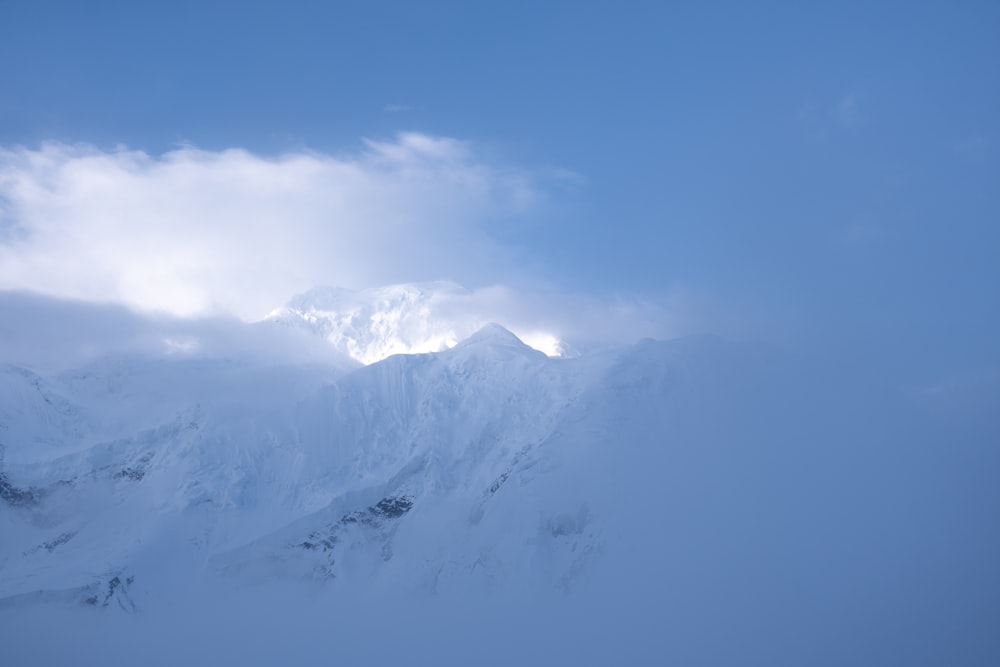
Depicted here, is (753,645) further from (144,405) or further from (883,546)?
(144,405)

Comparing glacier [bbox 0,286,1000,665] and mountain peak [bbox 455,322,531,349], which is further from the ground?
mountain peak [bbox 455,322,531,349]

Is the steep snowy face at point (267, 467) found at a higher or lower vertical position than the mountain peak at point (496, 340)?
lower

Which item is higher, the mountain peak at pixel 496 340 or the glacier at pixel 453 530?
the mountain peak at pixel 496 340

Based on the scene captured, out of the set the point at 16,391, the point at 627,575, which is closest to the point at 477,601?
the point at 627,575

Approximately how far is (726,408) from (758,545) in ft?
89.5

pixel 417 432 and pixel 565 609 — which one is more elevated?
pixel 417 432

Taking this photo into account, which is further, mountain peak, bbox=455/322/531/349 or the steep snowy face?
mountain peak, bbox=455/322/531/349

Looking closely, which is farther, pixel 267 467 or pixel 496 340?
pixel 496 340

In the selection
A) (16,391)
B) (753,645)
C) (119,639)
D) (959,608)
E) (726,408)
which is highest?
(726,408)

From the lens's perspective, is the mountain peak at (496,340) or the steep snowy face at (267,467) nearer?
the steep snowy face at (267,467)

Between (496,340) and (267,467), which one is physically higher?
(496,340)

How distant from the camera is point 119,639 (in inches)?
5851

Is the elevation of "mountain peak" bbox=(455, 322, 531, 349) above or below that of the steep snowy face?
above

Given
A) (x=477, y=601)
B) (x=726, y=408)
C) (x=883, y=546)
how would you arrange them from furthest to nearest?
(x=726, y=408) < (x=477, y=601) < (x=883, y=546)
